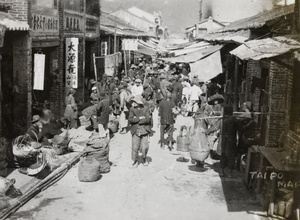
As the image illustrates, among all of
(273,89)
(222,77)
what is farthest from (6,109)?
(222,77)

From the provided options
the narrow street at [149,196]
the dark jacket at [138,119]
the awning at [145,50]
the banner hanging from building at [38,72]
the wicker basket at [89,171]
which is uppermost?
the awning at [145,50]

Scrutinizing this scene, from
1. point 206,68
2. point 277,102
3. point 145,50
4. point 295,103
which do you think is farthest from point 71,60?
point 145,50

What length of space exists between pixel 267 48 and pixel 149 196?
4.48 metres

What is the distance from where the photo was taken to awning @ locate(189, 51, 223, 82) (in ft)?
58.5

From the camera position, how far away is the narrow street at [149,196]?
8.73m

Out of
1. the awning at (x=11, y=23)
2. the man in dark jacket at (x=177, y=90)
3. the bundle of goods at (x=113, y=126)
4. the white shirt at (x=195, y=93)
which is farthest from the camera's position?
the man in dark jacket at (x=177, y=90)

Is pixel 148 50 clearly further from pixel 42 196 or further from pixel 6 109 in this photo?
pixel 42 196

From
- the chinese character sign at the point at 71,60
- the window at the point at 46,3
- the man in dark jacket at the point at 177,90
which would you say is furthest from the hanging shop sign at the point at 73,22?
the man in dark jacket at the point at 177,90

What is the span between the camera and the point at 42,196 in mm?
9617

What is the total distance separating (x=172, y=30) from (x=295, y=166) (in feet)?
385

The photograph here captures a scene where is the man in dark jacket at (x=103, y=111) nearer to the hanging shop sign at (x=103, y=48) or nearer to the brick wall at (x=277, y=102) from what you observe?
the brick wall at (x=277, y=102)

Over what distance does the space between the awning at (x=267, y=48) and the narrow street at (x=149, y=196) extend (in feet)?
11.5

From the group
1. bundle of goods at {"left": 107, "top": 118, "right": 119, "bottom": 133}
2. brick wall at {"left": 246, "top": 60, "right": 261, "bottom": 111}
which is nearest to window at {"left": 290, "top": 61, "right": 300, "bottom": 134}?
brick wall at {"left": 246, "top": 60, "right": 261, "bottom": 111}

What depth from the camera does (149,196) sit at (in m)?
9.79
